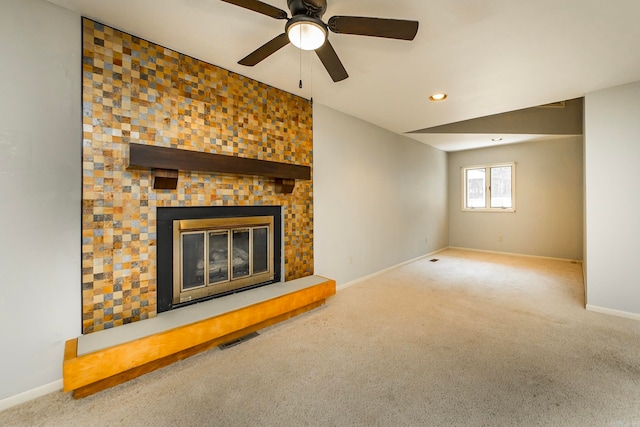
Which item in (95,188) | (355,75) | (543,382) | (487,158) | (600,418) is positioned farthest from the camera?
→ (487,158)

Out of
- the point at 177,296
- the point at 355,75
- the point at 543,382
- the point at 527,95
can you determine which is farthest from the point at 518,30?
the point at 177,296

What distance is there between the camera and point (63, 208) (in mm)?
1742

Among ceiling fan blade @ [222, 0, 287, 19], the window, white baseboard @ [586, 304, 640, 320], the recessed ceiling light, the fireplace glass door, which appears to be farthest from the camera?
the window

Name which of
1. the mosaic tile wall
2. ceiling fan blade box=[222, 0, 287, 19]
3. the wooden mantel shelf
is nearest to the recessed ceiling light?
the wooden mantel shelf

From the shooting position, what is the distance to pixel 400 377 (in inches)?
70.6

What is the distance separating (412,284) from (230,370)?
2780mm

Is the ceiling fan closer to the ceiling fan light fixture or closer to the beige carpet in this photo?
the ceiling fan light fixture

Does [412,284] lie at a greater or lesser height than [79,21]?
lesser

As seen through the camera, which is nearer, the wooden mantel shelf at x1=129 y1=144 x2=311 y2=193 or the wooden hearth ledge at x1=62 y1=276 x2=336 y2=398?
the wooden hearth ledge at x1=62 y1=276 x2=336 y2=398

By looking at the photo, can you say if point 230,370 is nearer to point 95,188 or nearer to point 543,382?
point 95,188

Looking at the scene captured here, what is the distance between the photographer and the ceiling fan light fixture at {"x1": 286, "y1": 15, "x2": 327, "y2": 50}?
1417mm

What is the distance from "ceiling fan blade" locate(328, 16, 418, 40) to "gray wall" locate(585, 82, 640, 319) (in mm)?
2827

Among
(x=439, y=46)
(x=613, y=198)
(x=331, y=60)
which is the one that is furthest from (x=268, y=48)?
(x=613, y=198)

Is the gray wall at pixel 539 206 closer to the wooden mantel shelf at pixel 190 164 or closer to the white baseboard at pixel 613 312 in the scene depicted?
the white baseboard at pixel 613 312
